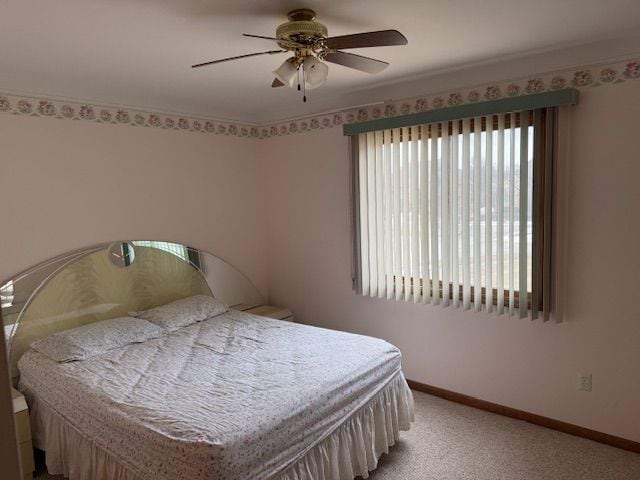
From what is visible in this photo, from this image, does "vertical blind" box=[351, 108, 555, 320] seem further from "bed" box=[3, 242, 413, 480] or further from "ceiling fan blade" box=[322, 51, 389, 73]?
"ceiling fan blade" box=[322, 51, 389, 73]

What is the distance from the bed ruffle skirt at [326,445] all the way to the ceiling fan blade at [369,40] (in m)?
1.82

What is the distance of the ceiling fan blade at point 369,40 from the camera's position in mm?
1810

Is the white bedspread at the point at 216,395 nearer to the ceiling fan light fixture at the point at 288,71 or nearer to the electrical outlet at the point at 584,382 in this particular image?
the electrical outlet at the point at 584,382

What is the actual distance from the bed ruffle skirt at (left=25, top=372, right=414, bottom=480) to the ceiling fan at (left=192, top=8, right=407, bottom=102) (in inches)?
68.7

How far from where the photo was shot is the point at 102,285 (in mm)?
3283

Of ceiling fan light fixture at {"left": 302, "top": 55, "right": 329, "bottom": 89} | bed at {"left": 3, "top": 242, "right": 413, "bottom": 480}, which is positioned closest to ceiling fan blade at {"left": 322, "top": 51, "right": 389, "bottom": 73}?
ceiling fan light fixture at {"left": 302, "top": 55, "right": 329, "bottom": 89}

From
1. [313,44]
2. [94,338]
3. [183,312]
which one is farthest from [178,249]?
[313,44]

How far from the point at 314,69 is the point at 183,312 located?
87.4 inches

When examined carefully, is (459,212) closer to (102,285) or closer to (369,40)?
(369,40)

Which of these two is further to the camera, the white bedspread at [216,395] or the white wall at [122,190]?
the white wall at [122,190]

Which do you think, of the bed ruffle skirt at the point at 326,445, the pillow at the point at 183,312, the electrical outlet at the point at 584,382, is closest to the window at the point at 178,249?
the pillow at the point at 183,312

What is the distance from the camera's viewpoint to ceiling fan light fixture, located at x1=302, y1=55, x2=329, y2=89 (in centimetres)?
202

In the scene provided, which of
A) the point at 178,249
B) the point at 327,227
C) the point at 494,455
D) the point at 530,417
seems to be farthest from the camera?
the point at 327,227

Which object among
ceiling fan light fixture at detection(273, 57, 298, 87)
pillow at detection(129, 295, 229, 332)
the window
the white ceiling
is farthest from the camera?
the window
